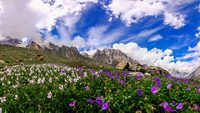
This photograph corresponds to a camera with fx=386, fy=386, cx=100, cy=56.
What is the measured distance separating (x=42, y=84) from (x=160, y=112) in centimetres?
560

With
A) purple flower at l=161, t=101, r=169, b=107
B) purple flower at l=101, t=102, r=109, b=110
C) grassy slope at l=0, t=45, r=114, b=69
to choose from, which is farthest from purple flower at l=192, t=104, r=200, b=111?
grassy slope at l=0, t=45, r=114, b=69

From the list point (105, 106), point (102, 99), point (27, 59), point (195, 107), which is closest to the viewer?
point (105, 106)

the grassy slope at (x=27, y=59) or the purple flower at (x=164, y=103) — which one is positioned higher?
the grassy slope at (x=27, y=59)

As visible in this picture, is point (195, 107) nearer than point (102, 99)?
Yes

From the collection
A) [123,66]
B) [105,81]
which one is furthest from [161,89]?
[123,66]

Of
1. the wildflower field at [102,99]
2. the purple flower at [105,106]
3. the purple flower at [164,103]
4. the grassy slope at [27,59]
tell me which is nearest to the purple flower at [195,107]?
the wildflower field at [102,99]

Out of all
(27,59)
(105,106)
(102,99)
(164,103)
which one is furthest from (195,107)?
(27,59)

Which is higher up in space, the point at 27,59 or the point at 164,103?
the point at 27,59

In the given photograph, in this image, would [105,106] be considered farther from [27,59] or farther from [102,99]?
[27,59]

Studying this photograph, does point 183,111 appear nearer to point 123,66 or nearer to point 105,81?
point 105,81

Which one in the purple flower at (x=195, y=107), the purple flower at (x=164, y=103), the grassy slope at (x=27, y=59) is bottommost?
the purple flower at (x=195, y=107)

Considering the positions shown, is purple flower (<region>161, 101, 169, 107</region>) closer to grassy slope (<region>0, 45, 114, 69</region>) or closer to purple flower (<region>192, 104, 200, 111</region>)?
purple flower (<region>192, 104, 200, 111</region>)

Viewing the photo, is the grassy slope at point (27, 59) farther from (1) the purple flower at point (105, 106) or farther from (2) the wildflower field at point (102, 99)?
(1) the purple flower at point (105, 106)

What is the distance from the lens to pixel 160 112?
10398 millimetres
